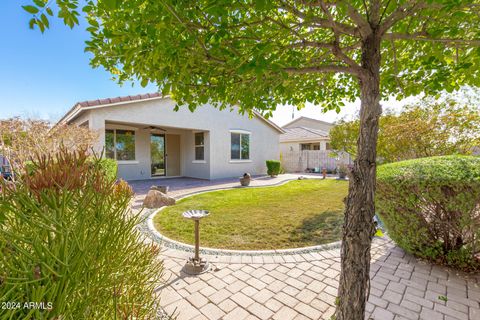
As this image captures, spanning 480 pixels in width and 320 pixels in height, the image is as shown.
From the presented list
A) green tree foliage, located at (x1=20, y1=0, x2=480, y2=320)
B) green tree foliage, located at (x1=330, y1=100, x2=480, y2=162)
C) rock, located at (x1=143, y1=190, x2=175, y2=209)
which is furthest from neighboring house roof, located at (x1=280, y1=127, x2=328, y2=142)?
green tree foliage, located at (x1=20, y1=0, x2=480, y2=320)

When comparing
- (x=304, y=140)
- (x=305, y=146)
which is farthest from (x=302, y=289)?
(x=305, y=146)

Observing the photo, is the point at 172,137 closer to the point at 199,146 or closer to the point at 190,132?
the point at 190,132

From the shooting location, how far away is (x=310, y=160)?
1950 cm

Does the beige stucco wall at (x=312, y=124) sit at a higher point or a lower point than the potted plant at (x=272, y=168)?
higher

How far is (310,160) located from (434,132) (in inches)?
521

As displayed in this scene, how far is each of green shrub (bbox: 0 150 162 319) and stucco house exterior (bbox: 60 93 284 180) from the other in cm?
895

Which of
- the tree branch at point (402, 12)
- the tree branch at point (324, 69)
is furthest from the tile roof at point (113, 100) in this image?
the tree branch at point (402, 12)

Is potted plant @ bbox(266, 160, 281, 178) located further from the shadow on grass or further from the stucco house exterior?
the shadow on grass

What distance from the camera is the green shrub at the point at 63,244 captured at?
100cm

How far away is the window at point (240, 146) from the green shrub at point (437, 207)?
11.3 metres

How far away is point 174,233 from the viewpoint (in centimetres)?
482

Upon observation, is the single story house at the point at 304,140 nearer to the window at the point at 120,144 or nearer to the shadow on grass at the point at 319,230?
the window at the point at 120,144

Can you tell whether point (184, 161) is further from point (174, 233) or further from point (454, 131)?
point (454, 131)

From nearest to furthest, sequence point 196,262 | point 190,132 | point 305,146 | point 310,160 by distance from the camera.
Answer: point 196,262 < point 190,132 < point 310,160 < point 305,146
